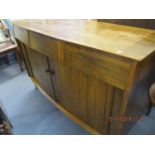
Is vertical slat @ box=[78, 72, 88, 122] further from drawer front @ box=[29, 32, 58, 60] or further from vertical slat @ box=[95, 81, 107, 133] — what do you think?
drawer front @ box=[29, 32, 58, 60]

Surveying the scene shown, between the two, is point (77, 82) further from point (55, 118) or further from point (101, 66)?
point (55, 118)

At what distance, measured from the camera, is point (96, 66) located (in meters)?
0.90

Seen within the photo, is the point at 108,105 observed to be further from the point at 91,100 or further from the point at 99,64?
the point at 99,64

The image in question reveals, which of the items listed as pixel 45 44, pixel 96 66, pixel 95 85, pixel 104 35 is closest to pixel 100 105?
pixel 95 85

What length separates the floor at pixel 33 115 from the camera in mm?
1524

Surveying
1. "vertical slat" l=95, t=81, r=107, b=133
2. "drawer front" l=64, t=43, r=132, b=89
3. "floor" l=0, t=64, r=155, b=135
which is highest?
"drawer front" l=64, t=43, r=132, b=89

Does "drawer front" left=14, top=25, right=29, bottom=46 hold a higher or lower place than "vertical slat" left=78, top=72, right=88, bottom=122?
higher

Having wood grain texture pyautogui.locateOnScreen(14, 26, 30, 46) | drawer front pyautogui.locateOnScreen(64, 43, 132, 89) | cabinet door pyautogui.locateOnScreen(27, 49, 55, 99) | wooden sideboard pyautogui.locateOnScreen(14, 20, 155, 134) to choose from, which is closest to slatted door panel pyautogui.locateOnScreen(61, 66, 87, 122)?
wooden sideboard pyautogui.locateOnScreen(14, 20, 155, 134)

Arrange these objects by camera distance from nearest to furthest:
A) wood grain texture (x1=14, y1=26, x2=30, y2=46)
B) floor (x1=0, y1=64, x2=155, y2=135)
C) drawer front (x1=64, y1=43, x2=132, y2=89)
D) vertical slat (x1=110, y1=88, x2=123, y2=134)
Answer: drawer front (x1=64, y1=43, x2=132, y2=89) < vertical slat (x1=110, y1=88, x2=123, y2=134) < wood grain texture (x1=14, y1=26, x2=30, y2=46) < floor (x1=0, y1=64, x2=155, y2=135)

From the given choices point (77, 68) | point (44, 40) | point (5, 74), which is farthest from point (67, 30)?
point (5, 74)

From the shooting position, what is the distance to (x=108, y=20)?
4.40 ft

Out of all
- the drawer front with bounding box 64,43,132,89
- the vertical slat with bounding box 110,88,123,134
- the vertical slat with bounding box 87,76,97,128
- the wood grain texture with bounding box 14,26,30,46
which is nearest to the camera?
the drawer front with bounding box 64,43,132,89

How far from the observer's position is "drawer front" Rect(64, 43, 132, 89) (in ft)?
2.57

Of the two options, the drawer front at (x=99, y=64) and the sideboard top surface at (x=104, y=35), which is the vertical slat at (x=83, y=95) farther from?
the sideboard top surface at (x=104, y=35)
